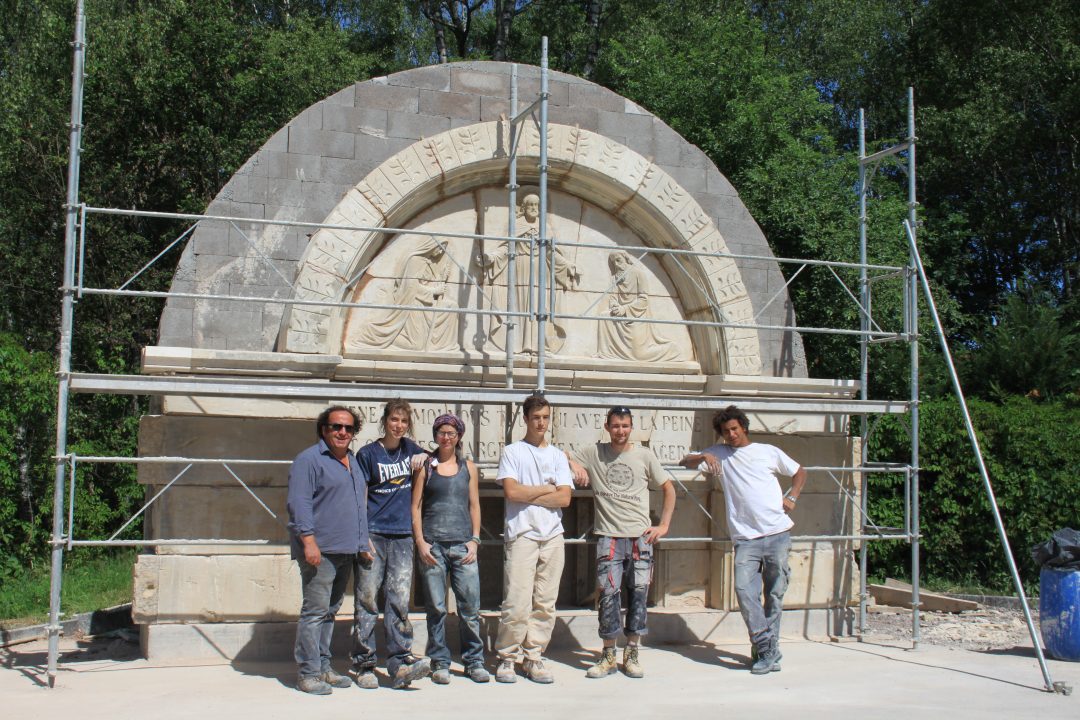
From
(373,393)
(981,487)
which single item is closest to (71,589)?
(373,393)

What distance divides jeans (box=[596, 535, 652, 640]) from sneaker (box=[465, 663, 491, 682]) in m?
0.74

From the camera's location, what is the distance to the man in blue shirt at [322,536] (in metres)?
5.66

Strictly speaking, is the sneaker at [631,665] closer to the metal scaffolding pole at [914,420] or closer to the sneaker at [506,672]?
the sneaker at [506,672]

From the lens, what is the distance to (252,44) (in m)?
14.2

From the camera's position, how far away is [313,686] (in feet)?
18.5

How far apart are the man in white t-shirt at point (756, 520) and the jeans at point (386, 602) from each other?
200 cm

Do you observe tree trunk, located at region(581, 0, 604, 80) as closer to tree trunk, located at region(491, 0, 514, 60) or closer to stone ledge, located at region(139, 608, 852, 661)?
tree trunk, located at region(491, 0, 514, 60)

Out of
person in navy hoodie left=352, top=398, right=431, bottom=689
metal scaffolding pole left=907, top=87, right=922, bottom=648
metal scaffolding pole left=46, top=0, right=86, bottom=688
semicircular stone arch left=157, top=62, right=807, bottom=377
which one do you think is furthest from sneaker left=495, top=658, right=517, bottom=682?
metal scaffolding pole left=907, top=87, right=922, bottom=648

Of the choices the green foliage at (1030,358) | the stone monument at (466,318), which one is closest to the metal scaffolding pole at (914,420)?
the stone monument at (466,318)

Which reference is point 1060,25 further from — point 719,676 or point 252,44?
point 719,676

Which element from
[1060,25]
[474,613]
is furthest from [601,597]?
[1060,25]

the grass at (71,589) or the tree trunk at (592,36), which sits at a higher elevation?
the tree trunk at (592,36)

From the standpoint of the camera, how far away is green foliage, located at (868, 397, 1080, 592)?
10.9 m

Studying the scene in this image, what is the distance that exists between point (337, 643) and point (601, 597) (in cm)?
179
